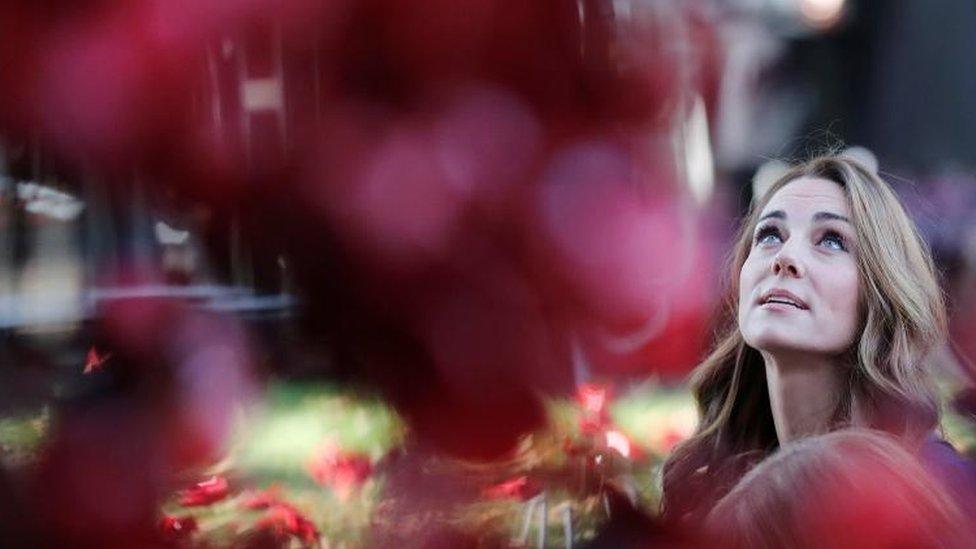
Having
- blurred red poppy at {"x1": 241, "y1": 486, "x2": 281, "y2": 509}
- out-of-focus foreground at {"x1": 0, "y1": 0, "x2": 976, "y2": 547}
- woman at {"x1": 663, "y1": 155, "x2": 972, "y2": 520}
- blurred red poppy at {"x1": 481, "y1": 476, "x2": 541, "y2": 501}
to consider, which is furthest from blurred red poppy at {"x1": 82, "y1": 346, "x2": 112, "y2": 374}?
woman at {"x1": 663, "y1": 155, "x2": 972, "y2": 520}

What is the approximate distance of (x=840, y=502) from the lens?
2.19 feet

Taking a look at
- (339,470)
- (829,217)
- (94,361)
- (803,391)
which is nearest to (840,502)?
(803,391)

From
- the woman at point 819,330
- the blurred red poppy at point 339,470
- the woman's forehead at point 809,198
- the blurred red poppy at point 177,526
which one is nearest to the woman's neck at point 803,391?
the woman at point 819,330

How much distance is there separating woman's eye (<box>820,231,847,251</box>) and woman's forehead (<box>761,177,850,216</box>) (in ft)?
0.05

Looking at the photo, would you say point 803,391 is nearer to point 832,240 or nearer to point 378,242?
point 832,240

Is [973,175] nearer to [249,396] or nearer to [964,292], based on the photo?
[964,292]

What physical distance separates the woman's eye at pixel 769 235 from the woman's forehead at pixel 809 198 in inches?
0.5

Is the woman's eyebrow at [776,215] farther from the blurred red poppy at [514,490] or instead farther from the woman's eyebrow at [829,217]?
the blurred red poppy at [514,490]

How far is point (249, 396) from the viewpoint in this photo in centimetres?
61

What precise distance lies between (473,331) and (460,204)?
7 centimetres

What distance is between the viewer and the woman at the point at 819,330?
712 mm

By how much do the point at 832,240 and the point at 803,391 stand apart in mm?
108

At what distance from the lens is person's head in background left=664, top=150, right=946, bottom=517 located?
28.0 inches

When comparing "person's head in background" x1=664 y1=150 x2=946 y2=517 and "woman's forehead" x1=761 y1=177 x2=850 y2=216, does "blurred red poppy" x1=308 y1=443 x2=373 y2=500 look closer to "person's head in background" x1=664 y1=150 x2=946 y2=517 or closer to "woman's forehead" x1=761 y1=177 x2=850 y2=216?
"person's head in background" x1=664 y1=150 x2=946 y2=517
